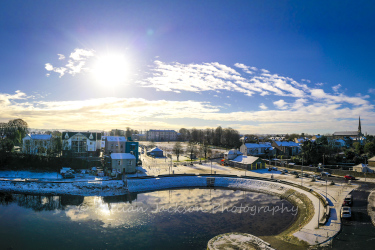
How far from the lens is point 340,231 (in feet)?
65.7

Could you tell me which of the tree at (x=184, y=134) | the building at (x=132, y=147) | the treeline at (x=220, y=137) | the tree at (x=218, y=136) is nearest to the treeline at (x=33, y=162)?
the building at (x=132, y=147)

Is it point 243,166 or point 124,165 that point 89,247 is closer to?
point 124,165

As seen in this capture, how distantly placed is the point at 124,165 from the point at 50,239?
2377cm

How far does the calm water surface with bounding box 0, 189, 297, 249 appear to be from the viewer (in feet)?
65.1

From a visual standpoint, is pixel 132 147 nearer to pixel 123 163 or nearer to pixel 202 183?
pixel 123 163

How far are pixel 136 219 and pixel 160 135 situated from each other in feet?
457

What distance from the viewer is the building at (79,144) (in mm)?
52713

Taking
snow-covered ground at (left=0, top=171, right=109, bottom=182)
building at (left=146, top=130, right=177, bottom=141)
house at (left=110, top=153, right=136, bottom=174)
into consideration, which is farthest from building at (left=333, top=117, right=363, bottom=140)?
snow-covered ground at (left=0, top=171, right=109, bottom=182)

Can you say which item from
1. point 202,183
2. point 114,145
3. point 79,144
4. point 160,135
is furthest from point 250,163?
point 160,135

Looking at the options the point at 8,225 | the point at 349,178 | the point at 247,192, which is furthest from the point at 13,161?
the point at 349,178

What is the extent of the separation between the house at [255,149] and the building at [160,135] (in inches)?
3894

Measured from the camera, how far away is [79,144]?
5425 cm

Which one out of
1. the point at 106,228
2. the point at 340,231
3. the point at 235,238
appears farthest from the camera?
the point at 106,228

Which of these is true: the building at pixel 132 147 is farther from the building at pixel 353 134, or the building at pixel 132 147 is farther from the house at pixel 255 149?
the building at pixel 353 134
